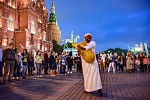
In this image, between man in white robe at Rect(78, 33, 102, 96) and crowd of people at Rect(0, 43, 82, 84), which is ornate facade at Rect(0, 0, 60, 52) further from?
man in white robe at Rect(78, 33, 102, 96)

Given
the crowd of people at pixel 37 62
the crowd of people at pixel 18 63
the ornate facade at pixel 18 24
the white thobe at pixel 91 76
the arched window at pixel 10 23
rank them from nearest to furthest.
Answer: the white thobe at pixel 91 76 → the crowd of people at pixel 18 63 → the crowd of people at pixel 37 62 → the ornate facade at pixel 18 24 → the arched window at pixel 10 23

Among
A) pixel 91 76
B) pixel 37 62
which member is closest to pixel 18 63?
pixel 37 62

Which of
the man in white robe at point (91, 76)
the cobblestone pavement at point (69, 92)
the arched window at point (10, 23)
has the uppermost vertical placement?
the arched window at point (10, 23)

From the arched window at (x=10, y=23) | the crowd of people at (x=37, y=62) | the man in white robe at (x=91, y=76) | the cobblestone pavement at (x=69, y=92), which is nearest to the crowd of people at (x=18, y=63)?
the crowd of people at (x=37, y=62)

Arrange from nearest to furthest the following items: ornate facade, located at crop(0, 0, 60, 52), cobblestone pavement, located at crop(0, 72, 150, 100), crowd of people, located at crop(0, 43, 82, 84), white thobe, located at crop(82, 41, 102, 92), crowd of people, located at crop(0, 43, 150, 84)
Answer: cobblestone pavement, located at crop(0, 72, 150, 100) → white thobe, located at crop(82, 41, 102, 92) → crowd of people, located at crop(0, 43, 82, 84) → crowd of people, located at crop(0, 43, 150, 84) → ornate facade, located at crop(0, 0, 60, 52)

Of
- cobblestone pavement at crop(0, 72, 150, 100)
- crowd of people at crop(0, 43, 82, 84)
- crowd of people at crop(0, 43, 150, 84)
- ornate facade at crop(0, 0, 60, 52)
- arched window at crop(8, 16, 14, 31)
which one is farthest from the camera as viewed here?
arched window at crop(8, 16, 14, 31)

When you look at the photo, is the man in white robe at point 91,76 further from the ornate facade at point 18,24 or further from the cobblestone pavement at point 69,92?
the ornate facade at point 18,24

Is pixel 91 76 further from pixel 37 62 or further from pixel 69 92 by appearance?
pixel 37 62

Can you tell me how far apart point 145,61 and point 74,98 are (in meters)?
15.2

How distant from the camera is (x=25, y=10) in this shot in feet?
162

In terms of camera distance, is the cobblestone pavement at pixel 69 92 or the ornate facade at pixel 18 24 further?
the ornate facade at pixel 18 24

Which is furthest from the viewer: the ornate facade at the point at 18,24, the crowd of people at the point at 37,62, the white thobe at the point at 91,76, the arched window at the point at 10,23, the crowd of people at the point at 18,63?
the arched window at the point at 10,23

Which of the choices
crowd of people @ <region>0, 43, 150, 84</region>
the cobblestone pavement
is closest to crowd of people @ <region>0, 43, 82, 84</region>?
crowd of people @ <region>0, 43, 150, 84</region>

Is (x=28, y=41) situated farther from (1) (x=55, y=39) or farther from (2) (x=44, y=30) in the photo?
(1) (x=55, y=39)
